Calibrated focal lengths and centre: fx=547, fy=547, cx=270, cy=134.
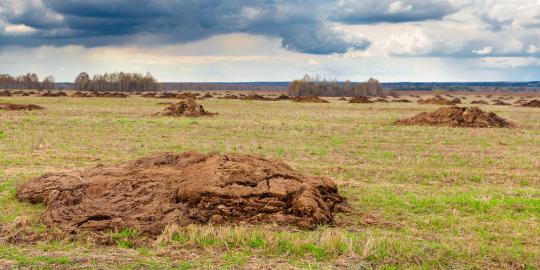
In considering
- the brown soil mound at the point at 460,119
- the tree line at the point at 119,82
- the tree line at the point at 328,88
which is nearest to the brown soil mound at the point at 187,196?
the brown soil mound at the point at 460,119

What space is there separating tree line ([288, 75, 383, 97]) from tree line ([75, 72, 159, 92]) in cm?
5367

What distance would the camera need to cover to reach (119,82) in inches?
7249

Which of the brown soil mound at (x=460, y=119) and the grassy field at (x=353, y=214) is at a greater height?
the brown soil mound at (x=460, y=119)

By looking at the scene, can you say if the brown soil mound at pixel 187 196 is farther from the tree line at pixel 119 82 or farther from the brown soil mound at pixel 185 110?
the tree line at pixel 119 82

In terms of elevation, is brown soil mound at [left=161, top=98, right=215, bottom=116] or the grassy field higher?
brown soil mound at [left=161, top=98, right=215, bottom=116]

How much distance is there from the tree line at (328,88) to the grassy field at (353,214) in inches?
5031

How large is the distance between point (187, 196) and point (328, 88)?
143886 millimetres

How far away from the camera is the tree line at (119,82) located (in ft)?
595

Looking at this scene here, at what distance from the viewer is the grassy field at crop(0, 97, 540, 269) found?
24.4ft

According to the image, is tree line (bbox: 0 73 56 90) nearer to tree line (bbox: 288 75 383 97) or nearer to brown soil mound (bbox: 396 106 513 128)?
tree line (bbox: 288 75 383 97)

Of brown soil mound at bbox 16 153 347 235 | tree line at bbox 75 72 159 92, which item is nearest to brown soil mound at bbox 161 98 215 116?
brown soil mound at bbox 16 153 347 235

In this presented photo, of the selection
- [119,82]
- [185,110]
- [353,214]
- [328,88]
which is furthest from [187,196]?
[119,82]

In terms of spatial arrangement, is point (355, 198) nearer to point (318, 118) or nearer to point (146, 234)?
point (146, 234)

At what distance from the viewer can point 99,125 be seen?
29.4 meters
